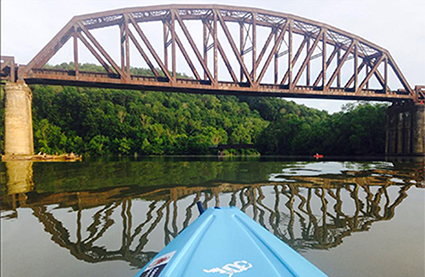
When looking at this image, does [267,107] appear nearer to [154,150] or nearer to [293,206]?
[154,150]

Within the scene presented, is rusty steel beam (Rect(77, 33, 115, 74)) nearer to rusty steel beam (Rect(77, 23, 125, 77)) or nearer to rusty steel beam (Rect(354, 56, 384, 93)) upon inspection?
rusty steel beam (Rect(77, 23, 125, 77))

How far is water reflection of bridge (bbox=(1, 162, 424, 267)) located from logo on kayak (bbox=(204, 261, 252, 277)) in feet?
5.50

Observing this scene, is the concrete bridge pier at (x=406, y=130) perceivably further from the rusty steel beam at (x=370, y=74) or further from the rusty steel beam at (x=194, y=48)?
the rusty steel beam at (x=194, y=48)

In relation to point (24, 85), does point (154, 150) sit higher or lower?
lower

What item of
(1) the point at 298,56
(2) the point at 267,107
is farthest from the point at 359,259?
(2) the point at 267,107

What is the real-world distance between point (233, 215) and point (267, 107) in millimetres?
126697

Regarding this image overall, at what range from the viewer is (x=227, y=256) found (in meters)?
2.41

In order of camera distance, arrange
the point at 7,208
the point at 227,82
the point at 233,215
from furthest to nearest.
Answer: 1. the point at 227,82
2. the point at 7,208
3. the point at 233,215

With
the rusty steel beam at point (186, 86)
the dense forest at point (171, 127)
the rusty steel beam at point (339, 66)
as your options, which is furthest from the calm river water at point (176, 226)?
the dense forest at point (171, 127)

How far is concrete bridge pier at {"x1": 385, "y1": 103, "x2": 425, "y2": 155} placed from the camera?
3650cm

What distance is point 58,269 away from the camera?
327 centimetres

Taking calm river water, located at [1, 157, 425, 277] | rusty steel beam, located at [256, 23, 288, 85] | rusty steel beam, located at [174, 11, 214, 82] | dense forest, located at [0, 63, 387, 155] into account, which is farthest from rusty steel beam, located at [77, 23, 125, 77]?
dense forest, located at [0, 63, 387, 155]

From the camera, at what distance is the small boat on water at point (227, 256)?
2.16m

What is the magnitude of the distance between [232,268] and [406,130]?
151 ft
